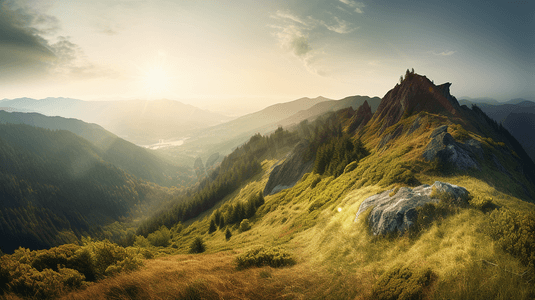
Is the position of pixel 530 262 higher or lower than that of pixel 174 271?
higher

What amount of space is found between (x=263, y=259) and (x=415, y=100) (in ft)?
214

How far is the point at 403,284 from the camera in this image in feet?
34.9

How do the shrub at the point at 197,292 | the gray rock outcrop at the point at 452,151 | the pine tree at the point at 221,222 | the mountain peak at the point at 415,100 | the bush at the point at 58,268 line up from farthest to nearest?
the pine tree at the point at 221,222 → the mountain peak at the point at 415,100 → the gray rock outcrop at the point at 452,151 → the bush at the point at 58,268 → the shrub at the point at 197,292

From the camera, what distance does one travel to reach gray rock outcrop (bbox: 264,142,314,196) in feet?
235

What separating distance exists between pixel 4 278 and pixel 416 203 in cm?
2993

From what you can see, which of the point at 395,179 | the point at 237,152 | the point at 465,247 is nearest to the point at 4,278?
the point at 465,247

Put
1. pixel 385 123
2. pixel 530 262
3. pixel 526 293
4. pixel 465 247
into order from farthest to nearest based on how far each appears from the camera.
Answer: pixel 385 123, pixel 465 247, pixel 530 262, pixel 526 293

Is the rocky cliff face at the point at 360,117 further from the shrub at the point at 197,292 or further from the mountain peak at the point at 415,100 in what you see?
the shrub at the point at 197,292

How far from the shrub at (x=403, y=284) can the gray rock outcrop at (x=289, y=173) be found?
57437 millimetres

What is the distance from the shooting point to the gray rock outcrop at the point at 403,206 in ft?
53.0

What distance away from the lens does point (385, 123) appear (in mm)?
61781

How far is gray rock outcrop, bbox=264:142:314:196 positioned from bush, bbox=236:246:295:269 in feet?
164

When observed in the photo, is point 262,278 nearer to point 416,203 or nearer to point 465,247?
point 465,247

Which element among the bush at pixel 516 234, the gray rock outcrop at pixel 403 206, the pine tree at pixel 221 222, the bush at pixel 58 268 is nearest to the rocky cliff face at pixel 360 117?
the pine tree at pixel 221 222
